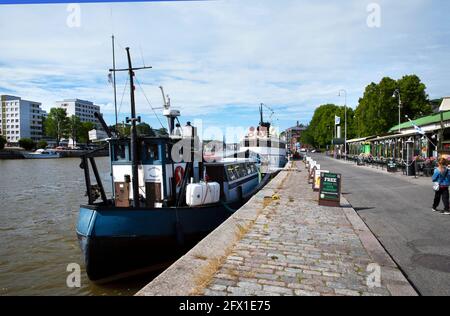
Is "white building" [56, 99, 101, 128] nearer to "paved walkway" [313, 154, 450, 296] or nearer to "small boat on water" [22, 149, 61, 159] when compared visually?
"small boat on water" [22, 149, 61, 159]

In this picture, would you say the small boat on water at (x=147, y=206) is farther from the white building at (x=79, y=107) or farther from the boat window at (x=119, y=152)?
the white building at (x=79, y=107)

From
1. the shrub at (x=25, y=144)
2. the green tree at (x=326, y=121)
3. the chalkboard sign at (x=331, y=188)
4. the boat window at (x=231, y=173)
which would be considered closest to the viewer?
the chalkboard sign at (x=331, y=188)

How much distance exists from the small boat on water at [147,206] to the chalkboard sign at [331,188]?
3.52 meters

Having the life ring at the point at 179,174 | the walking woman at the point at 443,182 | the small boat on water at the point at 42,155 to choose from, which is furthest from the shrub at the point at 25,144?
the walking woman at the point at 443,182

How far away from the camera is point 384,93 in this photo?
53406 mm

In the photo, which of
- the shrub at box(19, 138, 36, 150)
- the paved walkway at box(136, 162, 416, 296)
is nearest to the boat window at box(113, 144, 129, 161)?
the paved walkway at box(136, 162, 416, 296)

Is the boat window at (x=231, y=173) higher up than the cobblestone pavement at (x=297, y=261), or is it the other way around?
the boat window at (x=231, y=173)

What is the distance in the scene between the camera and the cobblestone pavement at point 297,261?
4875mm

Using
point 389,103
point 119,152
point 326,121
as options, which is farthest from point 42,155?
point 119,152

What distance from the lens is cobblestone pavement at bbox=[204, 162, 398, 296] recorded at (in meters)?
4.88

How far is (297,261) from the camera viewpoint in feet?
19.8

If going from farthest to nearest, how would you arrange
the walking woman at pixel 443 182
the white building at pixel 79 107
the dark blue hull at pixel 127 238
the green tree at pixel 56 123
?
1. the white building at pixel 79 107
2. the green tree at pixel 56 123
3. the walking woman at pixel 443 182
4. the dark blue hull at pixel 127 238
